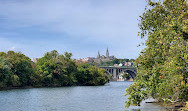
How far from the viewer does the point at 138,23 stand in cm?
2873

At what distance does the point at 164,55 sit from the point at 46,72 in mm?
75973

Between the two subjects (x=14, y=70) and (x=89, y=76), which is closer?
(x=14, y=70)

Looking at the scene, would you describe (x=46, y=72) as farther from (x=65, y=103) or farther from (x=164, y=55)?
(x=164, y=55)

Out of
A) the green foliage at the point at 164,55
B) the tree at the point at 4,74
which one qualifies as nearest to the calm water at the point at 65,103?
the green foliage at the point at 164,55

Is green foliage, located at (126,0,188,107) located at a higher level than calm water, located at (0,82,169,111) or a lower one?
higher

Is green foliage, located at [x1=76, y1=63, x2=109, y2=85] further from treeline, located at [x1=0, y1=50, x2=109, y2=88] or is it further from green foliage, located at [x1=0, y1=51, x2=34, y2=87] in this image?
green foliage, located at [x1=0, y1=51, x2=34, y2=87]

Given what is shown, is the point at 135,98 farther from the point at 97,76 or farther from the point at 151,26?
the point at 97,76

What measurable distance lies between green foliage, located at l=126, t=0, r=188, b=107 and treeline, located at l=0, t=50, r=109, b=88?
172 ft

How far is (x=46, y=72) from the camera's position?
96.8 meters

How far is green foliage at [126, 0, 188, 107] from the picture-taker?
19.8 metres

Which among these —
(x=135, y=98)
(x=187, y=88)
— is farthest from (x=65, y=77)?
(x=187, y=88)

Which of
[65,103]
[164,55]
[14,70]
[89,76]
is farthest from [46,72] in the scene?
[164,55]

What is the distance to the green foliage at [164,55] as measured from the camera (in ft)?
65.1

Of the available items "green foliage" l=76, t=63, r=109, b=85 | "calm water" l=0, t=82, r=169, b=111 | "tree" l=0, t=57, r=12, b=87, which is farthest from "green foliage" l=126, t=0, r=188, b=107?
"green foliage" l=76, t=63, r=109, b=85
